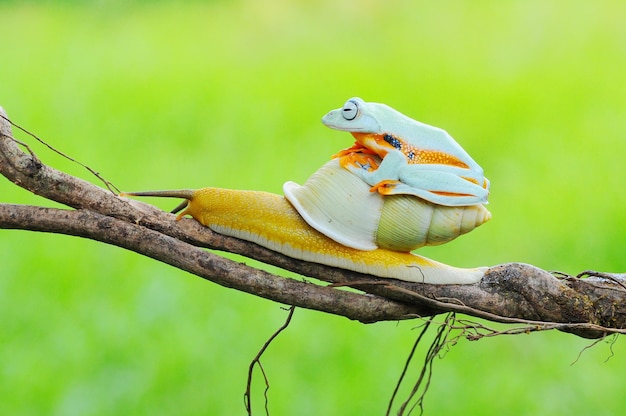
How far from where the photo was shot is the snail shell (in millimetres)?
1309

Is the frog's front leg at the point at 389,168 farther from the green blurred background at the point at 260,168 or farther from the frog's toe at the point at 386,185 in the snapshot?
the green blurred background at the point at 260,168

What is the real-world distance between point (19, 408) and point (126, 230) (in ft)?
4.40

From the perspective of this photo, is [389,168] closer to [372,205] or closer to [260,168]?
[372,205]

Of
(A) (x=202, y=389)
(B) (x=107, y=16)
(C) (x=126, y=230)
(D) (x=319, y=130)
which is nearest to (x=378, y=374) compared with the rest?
(A) (x=202, y=389)

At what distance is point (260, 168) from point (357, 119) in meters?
1.62

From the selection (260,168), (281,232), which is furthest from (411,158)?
(260,168)

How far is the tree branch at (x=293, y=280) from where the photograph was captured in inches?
50.8

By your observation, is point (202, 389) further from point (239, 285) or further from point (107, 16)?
point (107, 16)

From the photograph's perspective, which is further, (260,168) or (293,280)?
(260,168)

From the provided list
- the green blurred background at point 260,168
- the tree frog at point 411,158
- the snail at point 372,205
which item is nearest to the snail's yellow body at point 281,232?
the snail at point 372,205

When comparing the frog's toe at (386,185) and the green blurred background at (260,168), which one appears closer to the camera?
the frog's toe at (386,185)

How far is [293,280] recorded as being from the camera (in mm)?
1286

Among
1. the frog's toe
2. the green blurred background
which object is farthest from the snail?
the green blurred background

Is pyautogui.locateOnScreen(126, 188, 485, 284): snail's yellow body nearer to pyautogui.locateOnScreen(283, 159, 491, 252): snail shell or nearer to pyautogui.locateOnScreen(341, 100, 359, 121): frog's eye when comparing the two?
pyautogui.locateOnScreen(283, 159, 491, 252): snail shell
